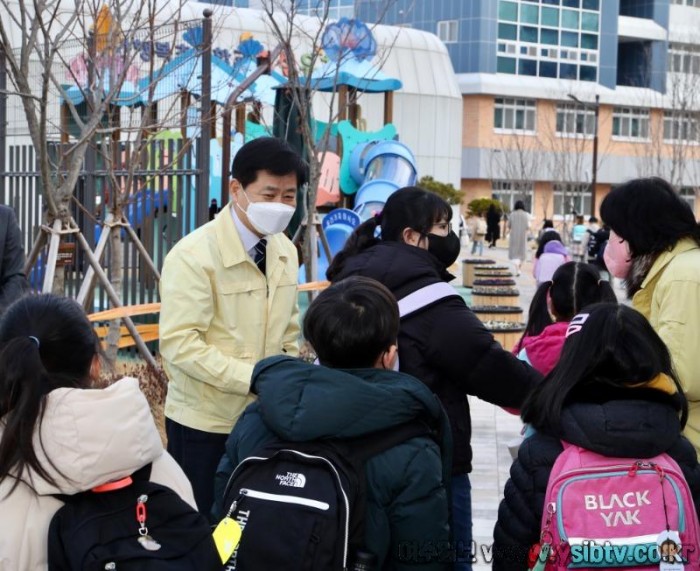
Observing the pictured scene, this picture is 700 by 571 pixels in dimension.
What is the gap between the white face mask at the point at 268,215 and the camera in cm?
430

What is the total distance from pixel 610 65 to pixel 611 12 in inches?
120

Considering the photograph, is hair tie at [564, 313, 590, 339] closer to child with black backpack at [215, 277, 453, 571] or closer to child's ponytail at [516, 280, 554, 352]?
child with black backpack at [215, 277, 453, 571]

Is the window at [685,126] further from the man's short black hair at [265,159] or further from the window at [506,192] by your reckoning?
the man's short black hair at [265,159]

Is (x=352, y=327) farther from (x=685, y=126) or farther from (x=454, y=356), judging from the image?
(x=685, y=126)

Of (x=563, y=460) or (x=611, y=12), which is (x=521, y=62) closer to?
(x=611, y=12)

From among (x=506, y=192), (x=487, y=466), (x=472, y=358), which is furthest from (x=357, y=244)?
(x=506, y=192)

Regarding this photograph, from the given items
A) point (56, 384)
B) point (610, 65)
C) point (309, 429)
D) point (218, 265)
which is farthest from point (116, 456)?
point (610, 65)

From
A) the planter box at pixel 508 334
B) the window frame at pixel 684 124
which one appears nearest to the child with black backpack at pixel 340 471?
the planter box at pixel 508 334

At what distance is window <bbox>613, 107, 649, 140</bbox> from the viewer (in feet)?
210

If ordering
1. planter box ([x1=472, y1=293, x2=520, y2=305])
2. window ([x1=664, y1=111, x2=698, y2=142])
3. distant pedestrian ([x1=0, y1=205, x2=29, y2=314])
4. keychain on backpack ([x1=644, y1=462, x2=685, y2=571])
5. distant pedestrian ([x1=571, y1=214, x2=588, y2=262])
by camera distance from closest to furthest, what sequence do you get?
keychain on backpack ([x1=644, y1=462, x2=685, y2=571]) → distant pedestrian ([x1=0, y1=205, x2=29, y2=314]) → planter box ([x1=472, y1=293, x2=520, y2=305]) → distant pedestrian ([x1=571, y1=214, x2=588, y2=262]) → window ([x1=664, y1=111, x2=698, y2=142])

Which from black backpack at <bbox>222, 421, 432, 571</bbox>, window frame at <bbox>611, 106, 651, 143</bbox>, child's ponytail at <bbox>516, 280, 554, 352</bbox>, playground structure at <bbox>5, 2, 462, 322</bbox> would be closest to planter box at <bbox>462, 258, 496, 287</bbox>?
playground structure at <bbox>5, 2, 462, 322</bbox>

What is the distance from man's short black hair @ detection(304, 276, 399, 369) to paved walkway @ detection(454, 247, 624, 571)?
87.5 inches

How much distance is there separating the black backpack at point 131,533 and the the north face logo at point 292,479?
348mm

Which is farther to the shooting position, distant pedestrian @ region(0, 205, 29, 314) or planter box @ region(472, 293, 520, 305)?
planter box @ region(472, 293, 520, 305)
